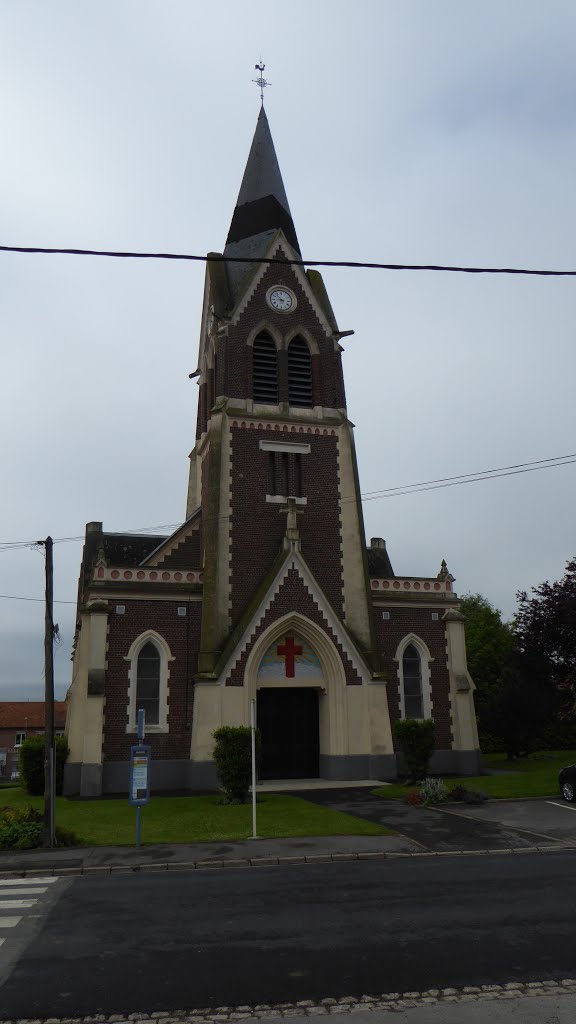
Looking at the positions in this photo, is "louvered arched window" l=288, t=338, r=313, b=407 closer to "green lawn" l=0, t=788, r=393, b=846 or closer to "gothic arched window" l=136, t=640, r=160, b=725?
"gothic arched window" l=136, t=640, r=160, b=725

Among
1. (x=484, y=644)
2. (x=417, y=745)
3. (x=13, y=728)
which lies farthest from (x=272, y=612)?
(x=13, y=728)

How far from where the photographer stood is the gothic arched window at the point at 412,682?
29.3m

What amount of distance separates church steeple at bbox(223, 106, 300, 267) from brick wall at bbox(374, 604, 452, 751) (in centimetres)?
1658

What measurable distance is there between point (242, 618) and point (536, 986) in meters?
20.1

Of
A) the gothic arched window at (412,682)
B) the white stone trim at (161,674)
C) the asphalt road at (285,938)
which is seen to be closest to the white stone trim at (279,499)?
→ the white stone trim at (161,674)

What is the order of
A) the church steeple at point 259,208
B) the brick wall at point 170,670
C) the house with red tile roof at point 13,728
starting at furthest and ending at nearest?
the house with red tile roof at point 13,728
the church steeple at point 259,208
the brick wall at point 170,670

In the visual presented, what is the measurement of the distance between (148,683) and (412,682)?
32.2 ft

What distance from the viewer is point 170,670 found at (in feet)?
87.4

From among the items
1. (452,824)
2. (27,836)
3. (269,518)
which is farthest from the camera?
(269,518)

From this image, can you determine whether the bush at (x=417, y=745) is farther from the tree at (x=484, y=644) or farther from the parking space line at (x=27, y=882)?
the tree at (x=484, y=644)

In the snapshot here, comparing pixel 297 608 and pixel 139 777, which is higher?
pixel 297 608

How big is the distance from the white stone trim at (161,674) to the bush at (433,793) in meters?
9.15

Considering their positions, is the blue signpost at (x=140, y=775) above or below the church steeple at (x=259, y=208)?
below

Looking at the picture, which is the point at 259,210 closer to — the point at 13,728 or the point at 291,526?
the point at 291,526
